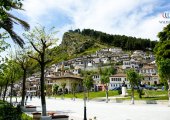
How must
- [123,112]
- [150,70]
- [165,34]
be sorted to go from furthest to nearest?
1. [150,70]
2. [165,34]
3. [123,112]

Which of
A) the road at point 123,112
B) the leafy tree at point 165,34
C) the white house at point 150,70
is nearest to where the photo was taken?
the road at point 123,112

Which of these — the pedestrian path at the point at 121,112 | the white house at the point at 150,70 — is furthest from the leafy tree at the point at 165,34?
the white house at the point at 150,70

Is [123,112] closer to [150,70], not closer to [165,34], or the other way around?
[165,34]

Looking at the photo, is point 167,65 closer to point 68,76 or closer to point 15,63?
point 15,63

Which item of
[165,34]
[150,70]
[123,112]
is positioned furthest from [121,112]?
[150,70]

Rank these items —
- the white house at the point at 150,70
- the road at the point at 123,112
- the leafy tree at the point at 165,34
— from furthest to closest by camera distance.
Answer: the white house at the point at 150,70
the leafy tree at the point at 165,34
the road at the point at 123,112

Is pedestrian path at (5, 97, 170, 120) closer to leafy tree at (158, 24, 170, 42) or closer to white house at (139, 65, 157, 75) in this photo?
leafy tree at (158, 24, 170, 42)

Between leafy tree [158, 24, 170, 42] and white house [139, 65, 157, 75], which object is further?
white house [139, 65, 157, 75]

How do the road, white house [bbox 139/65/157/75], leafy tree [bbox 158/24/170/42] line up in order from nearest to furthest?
the road < leafy tree [bbox 158/24/170/42] < white house [bbox 139/65/157/75]

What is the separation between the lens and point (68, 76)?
140m

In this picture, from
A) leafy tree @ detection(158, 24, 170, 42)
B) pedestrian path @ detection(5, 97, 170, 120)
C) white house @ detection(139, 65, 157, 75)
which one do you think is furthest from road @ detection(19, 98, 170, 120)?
white house @ detection(139, 65, 157, 75)

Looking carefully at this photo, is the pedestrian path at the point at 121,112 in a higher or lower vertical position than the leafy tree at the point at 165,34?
lower

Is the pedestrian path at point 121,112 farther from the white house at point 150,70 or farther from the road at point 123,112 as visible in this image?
the white house at point 150,70

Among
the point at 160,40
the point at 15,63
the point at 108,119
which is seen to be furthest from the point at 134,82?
the point at 108,119
